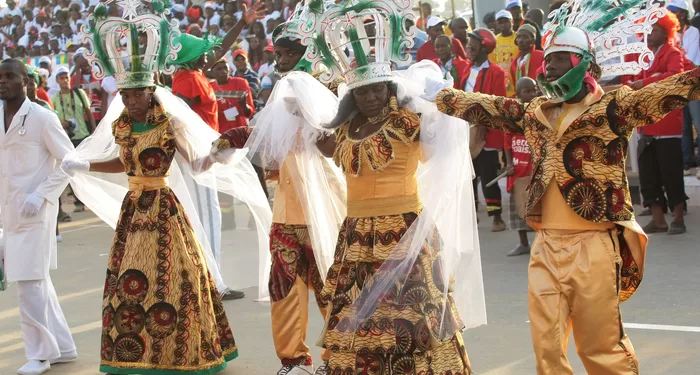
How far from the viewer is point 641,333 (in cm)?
634

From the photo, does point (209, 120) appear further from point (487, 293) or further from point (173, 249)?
point (173, 249)

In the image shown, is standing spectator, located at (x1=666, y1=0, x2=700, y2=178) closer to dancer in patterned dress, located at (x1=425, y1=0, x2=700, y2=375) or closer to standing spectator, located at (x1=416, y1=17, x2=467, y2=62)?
standing spectator, located at (x1=416, y1=17, x2=467, y2=62)

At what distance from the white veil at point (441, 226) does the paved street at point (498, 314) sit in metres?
0.86

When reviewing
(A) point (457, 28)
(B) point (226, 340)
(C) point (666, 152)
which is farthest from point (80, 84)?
(B) point (226, 340)

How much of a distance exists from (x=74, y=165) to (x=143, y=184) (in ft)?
1.88

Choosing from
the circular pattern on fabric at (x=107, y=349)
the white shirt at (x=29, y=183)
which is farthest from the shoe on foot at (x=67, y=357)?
the circular pattern on fabric at (x=107, y=349)

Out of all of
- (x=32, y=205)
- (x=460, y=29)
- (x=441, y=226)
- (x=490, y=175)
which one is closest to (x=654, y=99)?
(x=441, y=226)

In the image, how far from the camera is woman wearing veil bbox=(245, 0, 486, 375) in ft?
15.8

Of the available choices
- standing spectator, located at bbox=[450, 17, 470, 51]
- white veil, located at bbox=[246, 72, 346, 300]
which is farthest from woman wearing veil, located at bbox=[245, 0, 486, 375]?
standing spectator, located at bbox=[450, 17, 470, 51]

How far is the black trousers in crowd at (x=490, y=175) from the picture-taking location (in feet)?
34.8

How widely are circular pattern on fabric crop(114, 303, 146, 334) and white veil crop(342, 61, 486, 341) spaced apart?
5.04 feet

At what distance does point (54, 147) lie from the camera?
6.48 meters

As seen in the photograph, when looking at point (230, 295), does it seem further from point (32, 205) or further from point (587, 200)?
point (587, 200)

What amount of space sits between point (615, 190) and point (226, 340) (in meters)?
2.67
